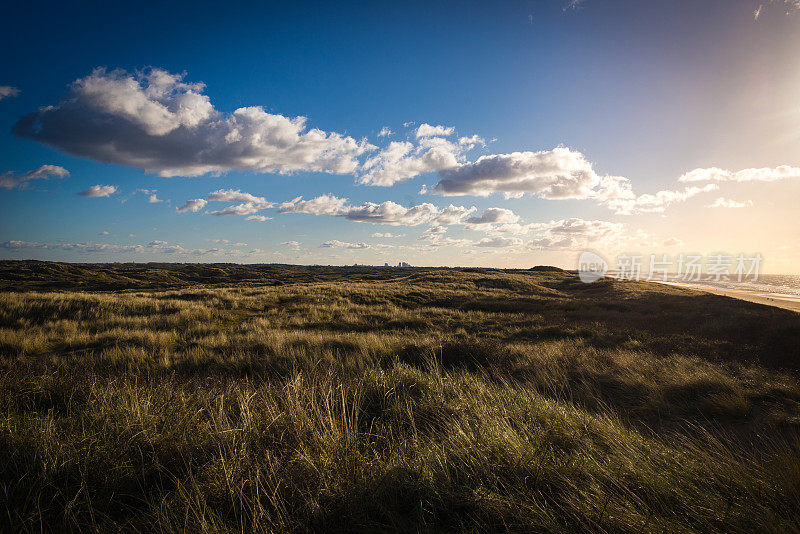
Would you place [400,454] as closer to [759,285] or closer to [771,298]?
[771,298]

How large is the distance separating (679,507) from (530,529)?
115cm

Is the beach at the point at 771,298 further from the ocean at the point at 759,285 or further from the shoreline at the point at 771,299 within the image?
the ocean at the point at 759,285

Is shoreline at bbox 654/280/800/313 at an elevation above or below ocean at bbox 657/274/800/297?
below

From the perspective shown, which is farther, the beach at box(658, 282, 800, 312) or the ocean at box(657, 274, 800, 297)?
the ocean at box(657, 274, 800, 297)

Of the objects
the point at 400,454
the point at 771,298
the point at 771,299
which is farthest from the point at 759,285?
the point at 400,454

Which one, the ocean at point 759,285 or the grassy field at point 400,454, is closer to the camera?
the grassy field at point 400,454

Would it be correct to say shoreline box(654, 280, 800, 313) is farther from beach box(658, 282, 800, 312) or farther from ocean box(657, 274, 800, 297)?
ocean box(657, 274, 800, 297)

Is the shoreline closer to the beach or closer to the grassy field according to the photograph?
the beach

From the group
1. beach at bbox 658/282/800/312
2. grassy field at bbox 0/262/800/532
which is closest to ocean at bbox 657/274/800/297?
beach at bbox 658/282/800/312

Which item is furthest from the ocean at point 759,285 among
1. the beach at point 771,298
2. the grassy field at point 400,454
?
the grassy field at point 400,454

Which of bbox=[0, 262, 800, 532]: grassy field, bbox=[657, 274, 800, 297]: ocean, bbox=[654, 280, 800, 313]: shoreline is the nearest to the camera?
bbox=[0, 262, 800, 532]: grassy field

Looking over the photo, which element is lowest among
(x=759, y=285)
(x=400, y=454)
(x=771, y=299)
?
(x=771, y=299)

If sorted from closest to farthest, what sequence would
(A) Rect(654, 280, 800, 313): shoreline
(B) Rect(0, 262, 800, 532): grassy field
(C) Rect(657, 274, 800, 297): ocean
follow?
(B) Rect(0, 262, 800, 532): grassy field < (A) Rect(654, 280, 800, 313): shoreline < (C) Rect(657, 274, 800, 297): ocean

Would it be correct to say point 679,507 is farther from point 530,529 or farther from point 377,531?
point 377,531
